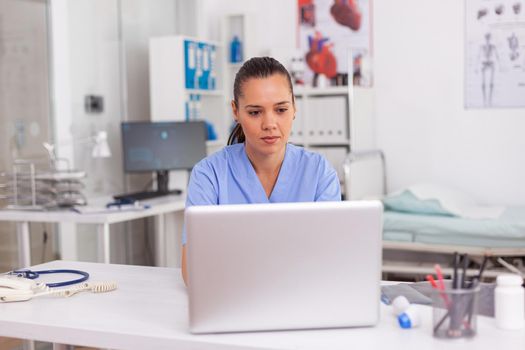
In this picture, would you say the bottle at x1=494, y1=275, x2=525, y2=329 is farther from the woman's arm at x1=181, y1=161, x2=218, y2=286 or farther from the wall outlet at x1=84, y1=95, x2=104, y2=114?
the wall outlet at x1=84, y1=95, x2=104, y2=114

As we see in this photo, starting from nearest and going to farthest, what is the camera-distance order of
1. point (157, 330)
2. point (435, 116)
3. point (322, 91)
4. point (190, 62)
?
point (157, 330), point (322, 91), point (190, 62), point (435, 116)

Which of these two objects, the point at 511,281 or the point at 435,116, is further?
the point at 435,116

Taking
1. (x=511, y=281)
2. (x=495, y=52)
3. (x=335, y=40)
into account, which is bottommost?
(x=511, y=281)

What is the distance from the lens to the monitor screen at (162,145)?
4039mm

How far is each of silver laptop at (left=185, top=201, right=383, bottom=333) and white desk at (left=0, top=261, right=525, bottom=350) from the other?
0.04 metres

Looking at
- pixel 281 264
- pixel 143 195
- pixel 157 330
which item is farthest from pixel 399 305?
pixel 143 195

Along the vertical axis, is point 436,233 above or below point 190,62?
below

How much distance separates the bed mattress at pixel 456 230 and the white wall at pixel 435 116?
27.6 inches

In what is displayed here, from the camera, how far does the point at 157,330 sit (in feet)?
4.40

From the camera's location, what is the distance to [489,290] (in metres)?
1.49

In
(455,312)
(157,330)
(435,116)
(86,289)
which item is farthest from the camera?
(435,116)

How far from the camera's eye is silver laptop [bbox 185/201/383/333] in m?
1.26

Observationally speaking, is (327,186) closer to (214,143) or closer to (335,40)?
(214,143)

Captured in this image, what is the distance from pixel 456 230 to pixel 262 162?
207cm
